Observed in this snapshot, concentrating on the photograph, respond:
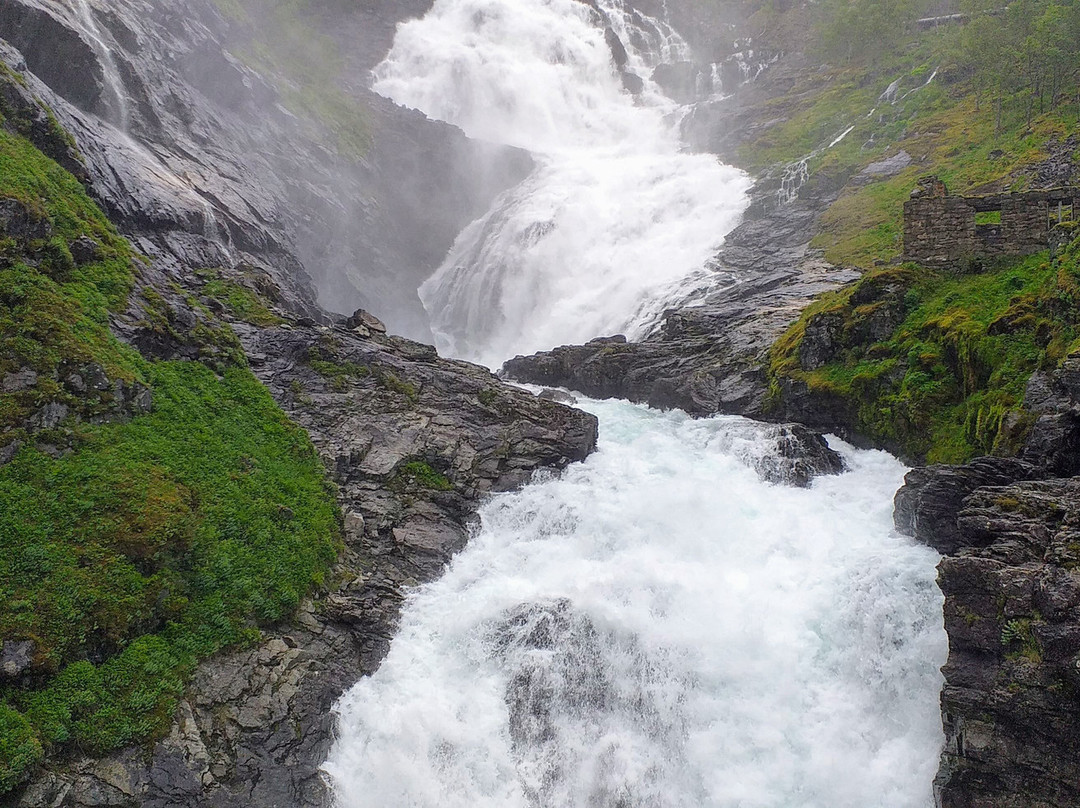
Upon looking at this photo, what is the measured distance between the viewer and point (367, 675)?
571 inches

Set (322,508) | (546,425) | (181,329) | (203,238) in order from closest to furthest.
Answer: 1. (322,508)
2. (181,329)
3. (546,425)
4. (203,238)

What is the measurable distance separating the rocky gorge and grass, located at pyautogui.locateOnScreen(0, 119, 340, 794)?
0.29m

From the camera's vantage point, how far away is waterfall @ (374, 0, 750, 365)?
47219 millimetres

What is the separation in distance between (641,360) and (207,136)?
30268 millimetres

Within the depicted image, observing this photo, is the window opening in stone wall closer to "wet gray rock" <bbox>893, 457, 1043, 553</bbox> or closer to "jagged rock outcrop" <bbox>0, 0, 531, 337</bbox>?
"wet gray rock" <bbox>893, 457, 1043, 553</bbox>

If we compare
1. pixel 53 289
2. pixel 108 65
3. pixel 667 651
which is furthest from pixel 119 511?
pixel 108 65

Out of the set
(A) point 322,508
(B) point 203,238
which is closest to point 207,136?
(B) point 203,238

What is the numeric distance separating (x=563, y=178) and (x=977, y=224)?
44.5m

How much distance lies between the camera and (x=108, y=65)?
3559 cm

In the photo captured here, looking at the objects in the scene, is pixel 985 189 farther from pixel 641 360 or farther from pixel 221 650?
pixel 221 650

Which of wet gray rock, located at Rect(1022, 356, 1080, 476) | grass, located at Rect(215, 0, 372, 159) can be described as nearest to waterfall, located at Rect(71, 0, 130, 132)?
grass, located at Rect(215, 0, 372, 159)

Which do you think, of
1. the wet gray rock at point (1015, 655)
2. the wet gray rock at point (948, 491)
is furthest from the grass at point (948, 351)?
the wet gray rock at point (1015, 655)

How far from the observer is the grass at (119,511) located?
11.3 m

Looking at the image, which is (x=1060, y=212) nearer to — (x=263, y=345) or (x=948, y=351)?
(x=948, y=351)
